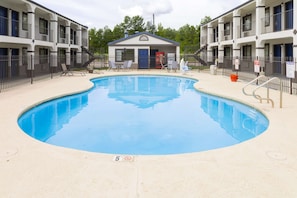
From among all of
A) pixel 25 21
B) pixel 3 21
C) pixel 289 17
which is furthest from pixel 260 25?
pixel 3 21

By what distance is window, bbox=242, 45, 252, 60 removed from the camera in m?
27.8

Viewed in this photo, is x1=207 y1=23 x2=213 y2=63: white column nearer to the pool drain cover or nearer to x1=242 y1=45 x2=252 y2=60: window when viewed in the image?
x1=242 y1=45 x2=252 y2=60: window

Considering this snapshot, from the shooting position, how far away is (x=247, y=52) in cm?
2869

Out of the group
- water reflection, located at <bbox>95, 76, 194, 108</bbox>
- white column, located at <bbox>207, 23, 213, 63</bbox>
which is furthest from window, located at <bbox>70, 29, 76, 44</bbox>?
white column, located at <bbox>207, 23, 213, 63</bbox>

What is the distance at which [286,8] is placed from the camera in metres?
20.6

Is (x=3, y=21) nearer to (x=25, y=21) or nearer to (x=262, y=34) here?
(x=25, y=21)

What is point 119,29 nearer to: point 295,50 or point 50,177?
point 295,50

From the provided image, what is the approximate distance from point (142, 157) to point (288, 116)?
5.63 meters

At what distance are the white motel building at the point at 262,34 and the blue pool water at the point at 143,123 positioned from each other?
21.5ft

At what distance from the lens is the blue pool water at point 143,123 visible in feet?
26.8

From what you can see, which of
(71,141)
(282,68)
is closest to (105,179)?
(71,141)

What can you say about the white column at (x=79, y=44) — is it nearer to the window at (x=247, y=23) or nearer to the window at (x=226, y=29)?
the window at (x=226, y=29)

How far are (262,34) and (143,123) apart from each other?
14325 millimetres

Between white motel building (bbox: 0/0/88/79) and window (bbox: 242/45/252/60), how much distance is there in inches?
703
